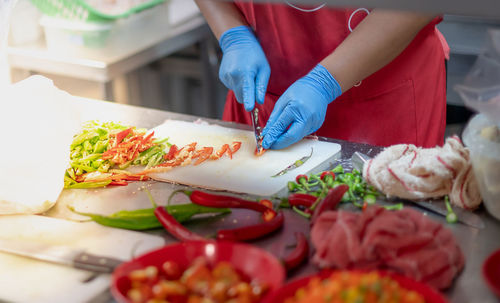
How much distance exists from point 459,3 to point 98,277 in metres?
1.02

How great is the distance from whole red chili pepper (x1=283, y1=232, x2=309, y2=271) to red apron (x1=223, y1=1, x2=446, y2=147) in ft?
3.47

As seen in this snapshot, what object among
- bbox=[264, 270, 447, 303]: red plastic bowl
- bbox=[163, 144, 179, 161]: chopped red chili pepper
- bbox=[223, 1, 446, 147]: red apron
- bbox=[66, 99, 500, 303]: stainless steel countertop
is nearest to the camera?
bbox=[264, 270, 447, 303]: red plastic bowl

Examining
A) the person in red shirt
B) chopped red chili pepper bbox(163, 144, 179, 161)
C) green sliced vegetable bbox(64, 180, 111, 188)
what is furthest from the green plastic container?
green sliced vegetable bbox(64, 180, 111, 188)

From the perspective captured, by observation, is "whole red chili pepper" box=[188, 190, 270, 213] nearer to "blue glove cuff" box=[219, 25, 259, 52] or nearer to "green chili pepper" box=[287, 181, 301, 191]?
"green chili pepper" box=[287, 181, 301, 191]

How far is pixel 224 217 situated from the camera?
173 centimetres

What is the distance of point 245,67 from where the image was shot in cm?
236

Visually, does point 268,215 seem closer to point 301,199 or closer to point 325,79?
point 301,199

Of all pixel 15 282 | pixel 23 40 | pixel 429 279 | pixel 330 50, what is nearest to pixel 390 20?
pixel 330 50

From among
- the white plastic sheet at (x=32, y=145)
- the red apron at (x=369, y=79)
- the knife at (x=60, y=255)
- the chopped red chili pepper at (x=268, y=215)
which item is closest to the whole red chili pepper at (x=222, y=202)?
the chopped red chili pepper at (x=268, y=215)

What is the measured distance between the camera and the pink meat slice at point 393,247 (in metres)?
1.33

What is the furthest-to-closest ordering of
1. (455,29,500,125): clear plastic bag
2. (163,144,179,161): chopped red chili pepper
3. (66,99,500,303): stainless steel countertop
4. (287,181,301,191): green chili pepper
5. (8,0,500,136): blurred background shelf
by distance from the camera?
(8,0,500,136): blurred background shelf, (163,144,179,161): chopped red chili pepper, (287,181,301,191): green chili pepper, (455,29,500,125): clear plastic bag, (66,99,500,303): stainless steel countertop


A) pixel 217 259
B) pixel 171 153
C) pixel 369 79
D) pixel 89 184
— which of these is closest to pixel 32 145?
pixel 89 184

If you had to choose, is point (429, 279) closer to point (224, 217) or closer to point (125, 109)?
point (224, 217)

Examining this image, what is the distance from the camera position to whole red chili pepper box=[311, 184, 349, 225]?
166 cm
